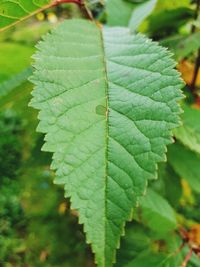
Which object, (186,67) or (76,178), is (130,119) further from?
(186,67)

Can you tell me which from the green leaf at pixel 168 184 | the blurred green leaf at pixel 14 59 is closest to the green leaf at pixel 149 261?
the green leaf at pixel 168 184

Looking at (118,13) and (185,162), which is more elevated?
(118,13)

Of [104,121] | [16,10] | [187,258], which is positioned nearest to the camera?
[104,121]

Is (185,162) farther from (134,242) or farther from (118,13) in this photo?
(118,13)

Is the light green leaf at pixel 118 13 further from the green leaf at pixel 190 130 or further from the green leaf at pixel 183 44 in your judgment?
the green leaf at pixel 190 130

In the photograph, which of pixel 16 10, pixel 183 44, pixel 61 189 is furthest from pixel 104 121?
pixel 61 189

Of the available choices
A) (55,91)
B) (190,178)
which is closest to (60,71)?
(55,91)
